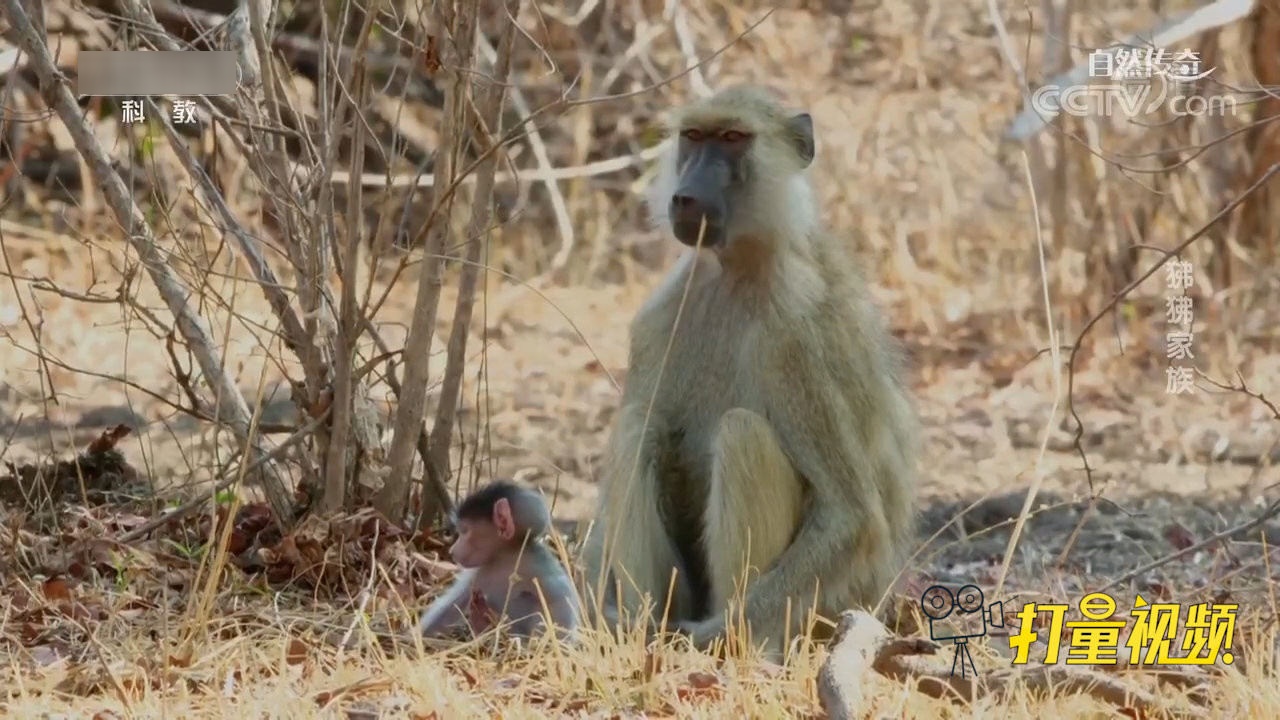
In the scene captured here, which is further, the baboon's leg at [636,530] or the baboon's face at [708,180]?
the baboon's leg at [636,530]

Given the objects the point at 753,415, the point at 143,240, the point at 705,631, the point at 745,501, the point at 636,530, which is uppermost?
the point at 143,240

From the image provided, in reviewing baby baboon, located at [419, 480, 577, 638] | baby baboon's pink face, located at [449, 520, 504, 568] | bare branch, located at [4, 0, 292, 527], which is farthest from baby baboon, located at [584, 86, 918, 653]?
bare branch, located at [4, 0, 292, 527]

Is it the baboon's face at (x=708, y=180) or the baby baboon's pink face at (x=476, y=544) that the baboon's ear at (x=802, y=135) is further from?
the baby baboon's pink face at (x=476, y=544)

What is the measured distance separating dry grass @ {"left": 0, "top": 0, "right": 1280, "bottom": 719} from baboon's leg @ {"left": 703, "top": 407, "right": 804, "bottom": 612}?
1.02 feet

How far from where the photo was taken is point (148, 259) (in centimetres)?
542

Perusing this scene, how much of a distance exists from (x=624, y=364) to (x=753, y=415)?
15.9ft

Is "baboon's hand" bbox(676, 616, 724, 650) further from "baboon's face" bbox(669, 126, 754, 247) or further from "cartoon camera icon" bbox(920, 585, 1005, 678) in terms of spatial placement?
"baboon's face" bbox(669, 126, 754, 247)

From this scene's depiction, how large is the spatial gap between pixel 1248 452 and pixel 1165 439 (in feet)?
1.34

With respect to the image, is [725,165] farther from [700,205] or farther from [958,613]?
[958,613]

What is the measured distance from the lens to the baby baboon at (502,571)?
507 centimetres

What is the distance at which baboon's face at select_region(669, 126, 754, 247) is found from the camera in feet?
16.8

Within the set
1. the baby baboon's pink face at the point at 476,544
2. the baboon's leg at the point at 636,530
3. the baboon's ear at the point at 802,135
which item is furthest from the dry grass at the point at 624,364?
the baboon's ear at the point at 802,135

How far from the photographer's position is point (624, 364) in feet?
32.4

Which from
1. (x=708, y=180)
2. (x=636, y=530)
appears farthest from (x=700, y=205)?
(x=636, y=530)
